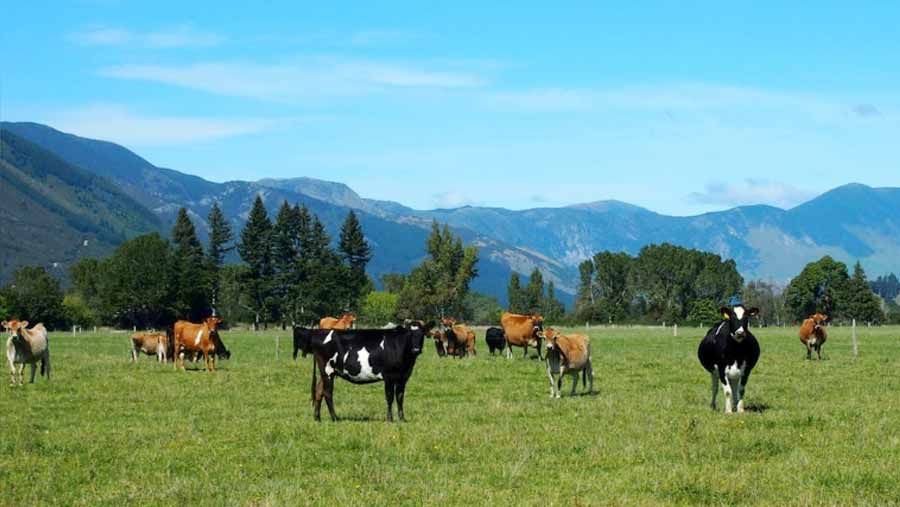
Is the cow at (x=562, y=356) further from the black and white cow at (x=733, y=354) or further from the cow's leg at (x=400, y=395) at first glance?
the cow's leg at (x=400, y=395)

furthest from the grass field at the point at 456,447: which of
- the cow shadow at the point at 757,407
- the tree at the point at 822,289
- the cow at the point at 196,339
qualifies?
the tree at the point at 822,289

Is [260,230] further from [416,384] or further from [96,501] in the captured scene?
[96,501]

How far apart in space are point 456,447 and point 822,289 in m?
142

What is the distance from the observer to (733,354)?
21.3 meters

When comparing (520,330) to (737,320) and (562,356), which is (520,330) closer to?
(562,356)

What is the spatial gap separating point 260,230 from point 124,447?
120m

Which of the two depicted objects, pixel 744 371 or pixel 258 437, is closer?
pixel 258 437

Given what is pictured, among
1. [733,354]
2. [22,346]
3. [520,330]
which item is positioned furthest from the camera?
[520,330]

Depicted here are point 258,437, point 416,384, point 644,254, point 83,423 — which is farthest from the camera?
point 644,254

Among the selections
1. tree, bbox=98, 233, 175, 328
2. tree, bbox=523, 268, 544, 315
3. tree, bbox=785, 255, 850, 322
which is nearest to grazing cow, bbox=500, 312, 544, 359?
tree, bbox=98, 233, 175, 328

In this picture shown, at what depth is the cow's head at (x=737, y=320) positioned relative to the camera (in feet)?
68.3

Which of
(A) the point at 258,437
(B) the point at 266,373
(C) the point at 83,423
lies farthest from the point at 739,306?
(B) the point at 266,373

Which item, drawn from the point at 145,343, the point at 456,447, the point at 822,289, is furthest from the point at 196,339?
the point at 822,289

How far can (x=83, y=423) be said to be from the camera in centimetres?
2108
